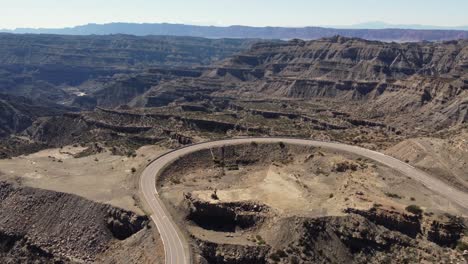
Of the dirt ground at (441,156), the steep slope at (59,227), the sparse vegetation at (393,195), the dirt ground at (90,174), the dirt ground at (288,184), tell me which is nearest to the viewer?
the dirt ground at (288,184)

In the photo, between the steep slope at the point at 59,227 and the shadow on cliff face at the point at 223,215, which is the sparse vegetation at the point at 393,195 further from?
the steep slope at the point at 59,227

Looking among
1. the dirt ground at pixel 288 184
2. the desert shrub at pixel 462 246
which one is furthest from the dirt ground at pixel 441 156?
the desert shrub at pixel 462 246

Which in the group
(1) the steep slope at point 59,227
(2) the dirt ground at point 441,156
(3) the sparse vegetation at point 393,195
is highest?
(2) the dirt ground at point 441,156

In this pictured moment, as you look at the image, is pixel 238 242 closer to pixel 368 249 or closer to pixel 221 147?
pixel 368 249

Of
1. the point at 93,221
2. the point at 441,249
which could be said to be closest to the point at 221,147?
the point at 93,221

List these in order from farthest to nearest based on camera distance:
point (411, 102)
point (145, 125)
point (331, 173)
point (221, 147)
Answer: point (411, 102) < point (145, 125) < point (221, 147) < point (331, 173)

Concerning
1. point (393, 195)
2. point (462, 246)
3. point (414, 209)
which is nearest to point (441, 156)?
point (393, 195)

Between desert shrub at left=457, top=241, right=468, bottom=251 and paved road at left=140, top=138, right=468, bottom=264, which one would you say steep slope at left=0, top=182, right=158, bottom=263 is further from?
desert shrub at left=457, top=241, right=468, bottom=251
